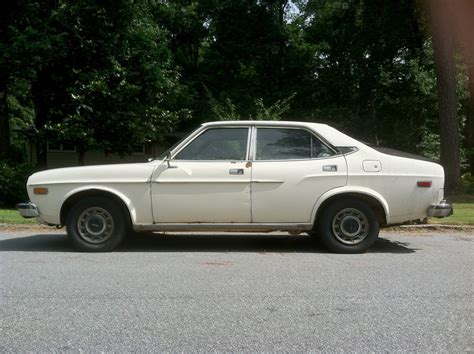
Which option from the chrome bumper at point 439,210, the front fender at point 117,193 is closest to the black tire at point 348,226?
the chrome bumper at point 439,210

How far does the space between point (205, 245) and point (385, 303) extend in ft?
11.9

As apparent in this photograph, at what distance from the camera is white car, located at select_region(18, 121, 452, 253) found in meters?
6.96

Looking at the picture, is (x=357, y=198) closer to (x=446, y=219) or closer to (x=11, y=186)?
(x=446, y=219)

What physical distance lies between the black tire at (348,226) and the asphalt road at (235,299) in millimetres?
209

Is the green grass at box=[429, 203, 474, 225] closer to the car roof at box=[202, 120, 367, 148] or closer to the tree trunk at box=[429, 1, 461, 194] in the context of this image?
the car roof at box=[202, 120, 367, 148]

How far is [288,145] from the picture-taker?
725 cm

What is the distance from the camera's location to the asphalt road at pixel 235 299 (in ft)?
12.6

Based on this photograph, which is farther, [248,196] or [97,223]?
[97,223]

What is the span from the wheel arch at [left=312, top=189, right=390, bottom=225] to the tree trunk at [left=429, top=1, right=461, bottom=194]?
11.6m

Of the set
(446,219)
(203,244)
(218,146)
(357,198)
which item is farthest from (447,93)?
(218,146)

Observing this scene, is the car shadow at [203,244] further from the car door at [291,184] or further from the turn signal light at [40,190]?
the turn signal light at [40,190]

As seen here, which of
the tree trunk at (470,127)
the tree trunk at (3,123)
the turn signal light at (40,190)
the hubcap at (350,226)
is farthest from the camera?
the tree trunk at (470,127)

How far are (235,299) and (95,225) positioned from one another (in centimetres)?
291

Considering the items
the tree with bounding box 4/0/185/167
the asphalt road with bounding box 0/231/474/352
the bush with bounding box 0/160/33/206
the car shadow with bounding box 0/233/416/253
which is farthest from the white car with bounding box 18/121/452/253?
the tree with bounding box 4/0/185/167
